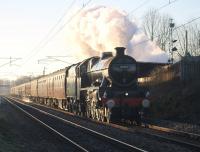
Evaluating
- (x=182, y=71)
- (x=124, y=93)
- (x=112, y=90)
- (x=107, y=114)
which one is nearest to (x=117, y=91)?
(x=112, y=90)

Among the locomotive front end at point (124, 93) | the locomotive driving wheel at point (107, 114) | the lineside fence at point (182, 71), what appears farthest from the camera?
the lineside fence at point (182, 71)

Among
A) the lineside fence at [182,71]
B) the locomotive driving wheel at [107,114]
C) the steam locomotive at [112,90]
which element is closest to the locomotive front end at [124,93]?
the steam locomotive at [112,90]

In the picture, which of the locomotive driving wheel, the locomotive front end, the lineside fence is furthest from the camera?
the lineside fence

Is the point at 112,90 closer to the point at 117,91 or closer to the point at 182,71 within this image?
the point at 117,91

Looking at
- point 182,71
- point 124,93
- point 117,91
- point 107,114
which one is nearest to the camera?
point 124,93

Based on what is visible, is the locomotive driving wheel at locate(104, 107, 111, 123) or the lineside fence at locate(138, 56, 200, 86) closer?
the locomotive driving wheel at locate(104, 107, 111, 123)

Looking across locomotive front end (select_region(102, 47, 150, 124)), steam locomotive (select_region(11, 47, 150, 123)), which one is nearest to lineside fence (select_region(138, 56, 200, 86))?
steam locomotive (select_region(11, 47, 150, 123))

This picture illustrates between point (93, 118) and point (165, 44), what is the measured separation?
4279cm

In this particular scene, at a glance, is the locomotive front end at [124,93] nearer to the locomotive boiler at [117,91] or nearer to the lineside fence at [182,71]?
the locomotive boiler at [117,91]

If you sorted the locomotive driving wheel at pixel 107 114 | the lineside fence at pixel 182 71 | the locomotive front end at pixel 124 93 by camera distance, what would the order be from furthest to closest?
the lineside fence at pixel 182 71, the locomotive driving wheel at pixel 107 114, the locomotive front end at pixel 124 93

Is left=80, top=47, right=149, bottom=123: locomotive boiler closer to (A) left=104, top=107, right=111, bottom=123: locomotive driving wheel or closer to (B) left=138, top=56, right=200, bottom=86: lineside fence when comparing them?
(A) left=104, top=107, right=111, bottom=123: locomotive driving wheel

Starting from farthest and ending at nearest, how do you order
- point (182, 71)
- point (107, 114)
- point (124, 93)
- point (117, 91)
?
point (182, 71), point (107, 114), point (117, 91), point (124, 93)

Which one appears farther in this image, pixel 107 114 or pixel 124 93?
pixel 107 114

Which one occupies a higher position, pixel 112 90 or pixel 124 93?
pixel 112 90
